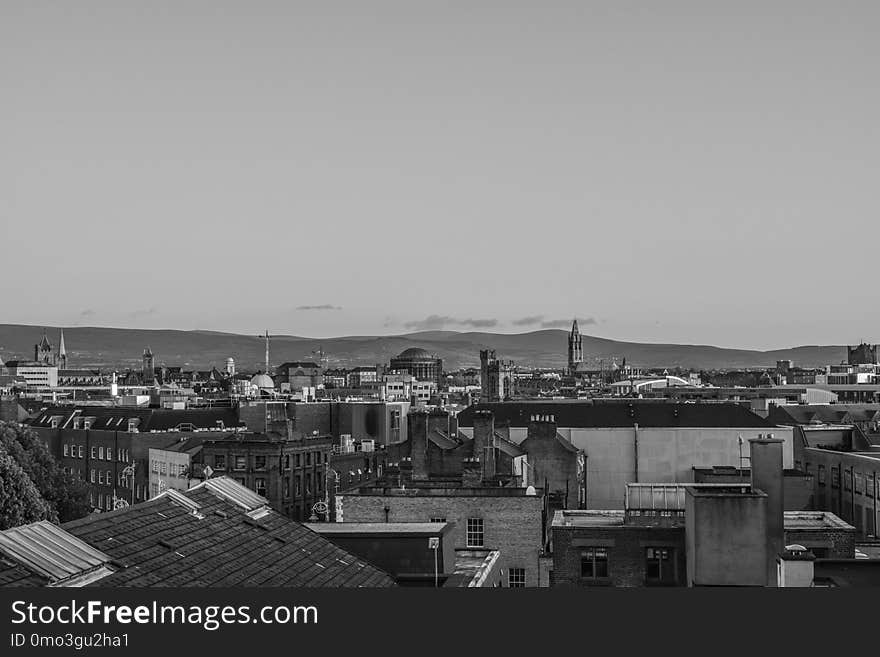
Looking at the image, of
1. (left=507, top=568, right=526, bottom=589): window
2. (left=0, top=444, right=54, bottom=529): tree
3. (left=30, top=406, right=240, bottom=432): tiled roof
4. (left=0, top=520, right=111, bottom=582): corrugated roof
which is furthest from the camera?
(left=30, top=406, right=240, bottom=432): tiled roof

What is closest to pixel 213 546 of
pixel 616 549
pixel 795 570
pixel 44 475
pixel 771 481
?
pixel 795 570

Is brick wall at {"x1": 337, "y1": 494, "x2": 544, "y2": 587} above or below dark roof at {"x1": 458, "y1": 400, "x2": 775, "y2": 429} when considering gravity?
below

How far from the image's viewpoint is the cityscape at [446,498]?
64.5 ft

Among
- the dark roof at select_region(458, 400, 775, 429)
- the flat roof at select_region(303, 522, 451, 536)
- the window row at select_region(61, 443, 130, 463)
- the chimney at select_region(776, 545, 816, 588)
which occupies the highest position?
the chimney at select_region(776, 545, 816, 588)

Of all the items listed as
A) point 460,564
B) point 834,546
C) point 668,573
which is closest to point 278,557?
point 460,564

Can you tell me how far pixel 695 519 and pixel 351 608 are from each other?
1098cm

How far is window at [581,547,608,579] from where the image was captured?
37125 mm

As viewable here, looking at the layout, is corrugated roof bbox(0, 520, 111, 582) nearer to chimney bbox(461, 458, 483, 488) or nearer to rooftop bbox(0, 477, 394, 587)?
rooftop bbox(0, 477, 394, 587)

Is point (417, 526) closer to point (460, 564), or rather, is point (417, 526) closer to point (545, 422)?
point (460, 564)

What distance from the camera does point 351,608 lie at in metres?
13.4

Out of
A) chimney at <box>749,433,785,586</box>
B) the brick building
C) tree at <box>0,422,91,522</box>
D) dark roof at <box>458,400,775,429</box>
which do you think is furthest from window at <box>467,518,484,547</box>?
dark roof at <box>458,400,775,429</box>

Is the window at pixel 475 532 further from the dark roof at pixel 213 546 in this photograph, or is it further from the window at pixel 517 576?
the dark roof at pixel 213 546

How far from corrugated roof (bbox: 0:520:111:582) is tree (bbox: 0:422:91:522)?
4057cm

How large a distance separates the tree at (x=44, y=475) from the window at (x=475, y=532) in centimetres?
2266
